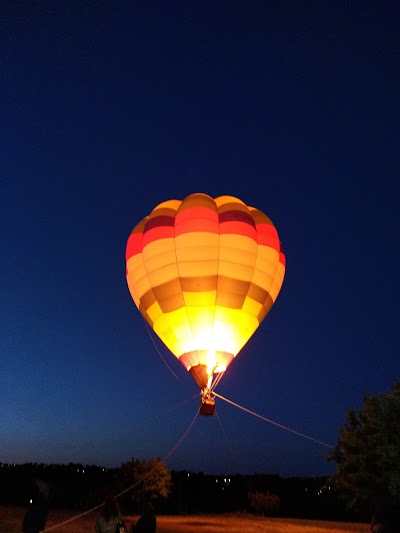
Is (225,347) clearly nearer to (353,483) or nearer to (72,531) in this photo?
(353,483)

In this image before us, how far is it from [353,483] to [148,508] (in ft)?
17.7

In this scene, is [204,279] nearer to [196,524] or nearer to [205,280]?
[205,280]

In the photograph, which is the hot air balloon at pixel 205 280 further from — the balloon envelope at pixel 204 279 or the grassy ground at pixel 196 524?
the grassy ground at pixel 196 524

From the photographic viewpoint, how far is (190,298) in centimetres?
1490

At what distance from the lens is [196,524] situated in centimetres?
1883

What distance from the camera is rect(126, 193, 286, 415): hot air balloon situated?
1485cm

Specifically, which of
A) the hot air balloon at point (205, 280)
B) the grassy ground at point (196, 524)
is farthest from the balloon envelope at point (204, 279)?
the grassy ground at point (196, 524)

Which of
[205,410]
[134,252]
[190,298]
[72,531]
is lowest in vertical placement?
[72,531]

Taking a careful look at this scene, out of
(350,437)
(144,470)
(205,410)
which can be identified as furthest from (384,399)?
(144,470)

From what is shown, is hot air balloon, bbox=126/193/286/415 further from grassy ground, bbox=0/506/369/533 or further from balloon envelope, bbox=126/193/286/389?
grassy ground, bbox=0/506/369/533

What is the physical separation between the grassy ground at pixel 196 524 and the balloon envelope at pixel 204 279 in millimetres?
5450

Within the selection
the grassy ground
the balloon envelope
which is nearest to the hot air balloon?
the balloon envelope

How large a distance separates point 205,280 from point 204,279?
0.12 ft

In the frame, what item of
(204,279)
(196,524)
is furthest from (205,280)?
(196,524)
